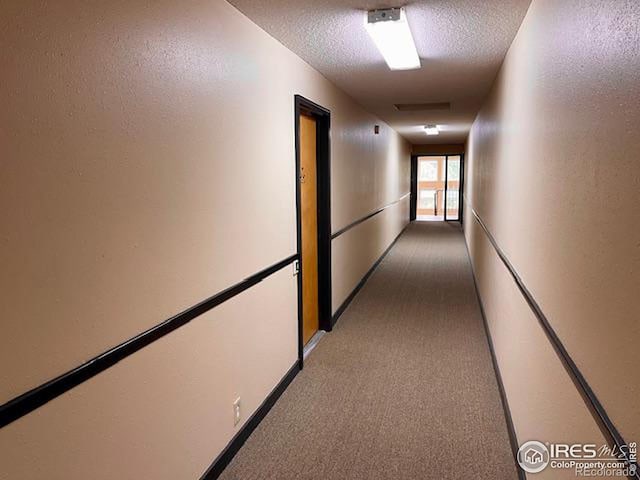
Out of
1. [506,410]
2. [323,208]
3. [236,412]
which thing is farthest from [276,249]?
[506,410]

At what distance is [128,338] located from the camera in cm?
152

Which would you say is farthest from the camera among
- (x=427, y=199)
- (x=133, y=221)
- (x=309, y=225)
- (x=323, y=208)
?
(x=427, y=199)

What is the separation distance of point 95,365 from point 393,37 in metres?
2.17

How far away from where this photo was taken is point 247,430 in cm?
246

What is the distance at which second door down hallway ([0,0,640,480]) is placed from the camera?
111 cm

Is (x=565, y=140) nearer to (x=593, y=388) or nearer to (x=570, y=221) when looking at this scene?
(x=570, y=221)

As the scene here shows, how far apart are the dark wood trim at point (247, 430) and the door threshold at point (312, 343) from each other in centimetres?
35

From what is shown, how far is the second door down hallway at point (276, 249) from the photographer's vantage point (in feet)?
3.63

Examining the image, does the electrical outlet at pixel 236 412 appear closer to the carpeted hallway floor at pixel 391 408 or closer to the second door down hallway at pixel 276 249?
the second door down hallway at pixel 276 249

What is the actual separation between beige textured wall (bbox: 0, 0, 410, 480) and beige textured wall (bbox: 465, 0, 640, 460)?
134cm

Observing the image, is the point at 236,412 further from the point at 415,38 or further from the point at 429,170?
the point at 429,170

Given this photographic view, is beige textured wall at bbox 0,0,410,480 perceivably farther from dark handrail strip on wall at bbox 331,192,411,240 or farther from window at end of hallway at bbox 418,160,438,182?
window at end of hallway at bbox 418,160,438,182

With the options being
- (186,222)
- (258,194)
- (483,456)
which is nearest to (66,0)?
(186,222)

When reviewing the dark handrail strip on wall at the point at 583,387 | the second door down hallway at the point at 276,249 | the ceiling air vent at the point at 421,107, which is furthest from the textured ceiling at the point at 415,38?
the dark handrail strip on wall at the point at 583,387
